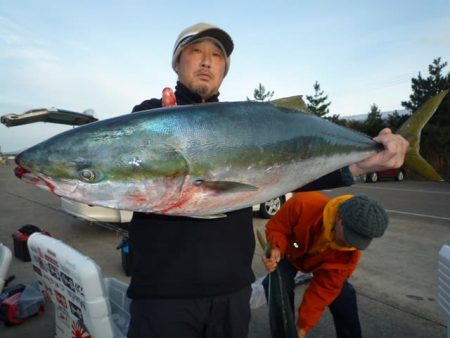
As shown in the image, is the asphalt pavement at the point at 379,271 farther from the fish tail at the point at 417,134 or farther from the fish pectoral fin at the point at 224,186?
the fish pectoral fin at the point at 224,186

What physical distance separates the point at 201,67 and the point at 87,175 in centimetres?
88

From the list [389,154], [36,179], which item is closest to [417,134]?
[389,154]

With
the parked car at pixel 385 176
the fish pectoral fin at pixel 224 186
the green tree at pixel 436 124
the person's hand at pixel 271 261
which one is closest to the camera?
the fish pectoral fin at pixel 224 186

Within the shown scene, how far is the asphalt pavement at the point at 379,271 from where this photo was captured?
3354 mm

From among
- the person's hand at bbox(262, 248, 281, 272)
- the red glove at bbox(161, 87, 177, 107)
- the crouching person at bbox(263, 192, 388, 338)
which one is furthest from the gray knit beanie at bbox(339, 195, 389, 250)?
the red glove at bbox(161, 87, 177, 107)

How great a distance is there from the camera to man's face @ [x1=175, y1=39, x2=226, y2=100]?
6.00 feet

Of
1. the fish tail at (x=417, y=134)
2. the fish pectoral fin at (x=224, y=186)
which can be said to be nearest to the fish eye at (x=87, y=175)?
the fish pectoral fin at (x=224, y=186)

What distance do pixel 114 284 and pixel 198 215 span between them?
200 cm

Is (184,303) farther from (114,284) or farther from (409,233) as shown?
(409,233)

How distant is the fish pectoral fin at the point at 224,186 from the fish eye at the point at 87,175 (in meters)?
0.37

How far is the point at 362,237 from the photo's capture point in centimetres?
247

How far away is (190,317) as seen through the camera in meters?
1.64

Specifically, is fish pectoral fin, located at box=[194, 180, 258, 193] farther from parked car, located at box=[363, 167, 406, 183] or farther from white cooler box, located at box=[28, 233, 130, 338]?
parked car, located at box=[363, 167, 406, 183]

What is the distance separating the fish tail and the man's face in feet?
3.59
